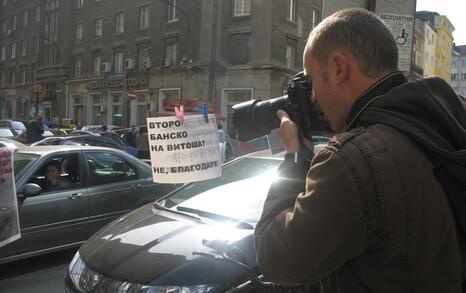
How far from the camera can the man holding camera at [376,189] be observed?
129cm

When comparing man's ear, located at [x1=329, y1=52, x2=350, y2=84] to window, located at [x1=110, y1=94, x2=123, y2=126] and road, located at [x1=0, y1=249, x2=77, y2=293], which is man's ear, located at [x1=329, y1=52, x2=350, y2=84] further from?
window, located at [x1=110, y1=94, x2=123, y2=126]

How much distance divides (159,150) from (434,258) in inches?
87.2

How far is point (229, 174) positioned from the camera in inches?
184

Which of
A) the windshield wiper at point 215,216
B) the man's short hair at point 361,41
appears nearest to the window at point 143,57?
the windshield wiper at point 215,216

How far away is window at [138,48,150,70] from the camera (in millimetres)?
33169

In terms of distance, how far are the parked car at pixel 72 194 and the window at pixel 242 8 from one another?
22735 mm

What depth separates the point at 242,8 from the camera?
28641mm

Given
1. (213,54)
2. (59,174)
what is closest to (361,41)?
(59,174)

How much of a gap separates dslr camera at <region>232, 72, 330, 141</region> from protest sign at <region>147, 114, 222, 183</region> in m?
1.36

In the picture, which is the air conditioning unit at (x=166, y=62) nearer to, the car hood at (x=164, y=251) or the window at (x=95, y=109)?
the window at (x=95, y=109)

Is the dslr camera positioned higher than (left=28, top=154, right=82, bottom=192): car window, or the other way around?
the dslr camera

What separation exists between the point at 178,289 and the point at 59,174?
154 inches

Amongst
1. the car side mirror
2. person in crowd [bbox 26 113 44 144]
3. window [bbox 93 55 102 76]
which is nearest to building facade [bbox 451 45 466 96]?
window [bbox 93 55 102 76]

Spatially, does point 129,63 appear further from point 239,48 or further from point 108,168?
point 108,168
